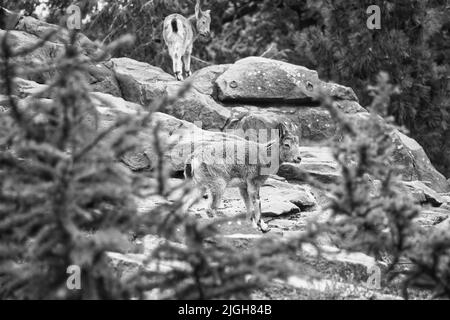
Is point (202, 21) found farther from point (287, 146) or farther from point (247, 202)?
point (247, 202)

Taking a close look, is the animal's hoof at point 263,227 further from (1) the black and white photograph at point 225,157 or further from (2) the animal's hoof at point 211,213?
(2) the animal's hoof at point 211,213

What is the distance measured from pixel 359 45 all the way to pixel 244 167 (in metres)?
12.9

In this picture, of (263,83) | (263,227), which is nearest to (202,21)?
(263,83)

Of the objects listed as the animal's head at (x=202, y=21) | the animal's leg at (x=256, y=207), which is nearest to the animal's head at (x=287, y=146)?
the animal's leg at (x=256, y=207)

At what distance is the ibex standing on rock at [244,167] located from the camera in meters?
13.3

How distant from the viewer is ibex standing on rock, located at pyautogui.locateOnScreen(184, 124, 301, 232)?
43.7 feet

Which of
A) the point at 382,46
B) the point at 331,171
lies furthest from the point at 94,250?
the point at 382,46

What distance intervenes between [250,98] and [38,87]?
5.20 meters

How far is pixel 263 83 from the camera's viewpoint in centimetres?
1981

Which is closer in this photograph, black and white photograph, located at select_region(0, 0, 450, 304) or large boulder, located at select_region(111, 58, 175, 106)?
black and white photograph, located at select_region(0, 0, 450, 304)

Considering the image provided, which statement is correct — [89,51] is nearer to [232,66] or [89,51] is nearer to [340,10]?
[232,66]

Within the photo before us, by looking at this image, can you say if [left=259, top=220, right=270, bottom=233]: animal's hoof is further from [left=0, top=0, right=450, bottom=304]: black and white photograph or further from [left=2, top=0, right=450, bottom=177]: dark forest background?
[left=2, top=0, right=450, bottom=177]: dark forest background

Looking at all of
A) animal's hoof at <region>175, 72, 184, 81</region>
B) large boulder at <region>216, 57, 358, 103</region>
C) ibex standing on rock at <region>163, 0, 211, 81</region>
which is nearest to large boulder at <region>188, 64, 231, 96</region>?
large boulder at <region>216, 57, 358, 103</region>

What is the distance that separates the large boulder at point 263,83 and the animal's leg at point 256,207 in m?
6.27
